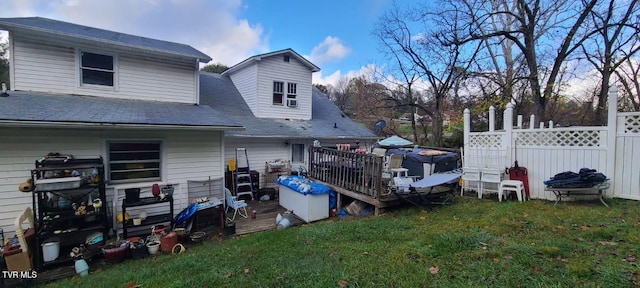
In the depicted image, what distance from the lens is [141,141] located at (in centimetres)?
659

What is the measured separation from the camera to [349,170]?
697 cm

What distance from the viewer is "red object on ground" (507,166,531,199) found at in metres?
6.68

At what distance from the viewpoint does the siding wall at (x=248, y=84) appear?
11289 millimetres

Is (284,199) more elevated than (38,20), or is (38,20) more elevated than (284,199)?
(38,20)

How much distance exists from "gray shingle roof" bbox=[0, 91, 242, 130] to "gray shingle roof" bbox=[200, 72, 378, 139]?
6.63ft

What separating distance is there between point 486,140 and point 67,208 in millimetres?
10162

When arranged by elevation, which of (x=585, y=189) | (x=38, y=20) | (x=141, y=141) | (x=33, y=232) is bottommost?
(x=33, y=232)

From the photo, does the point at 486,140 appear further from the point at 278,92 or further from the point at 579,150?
the point at 278,92

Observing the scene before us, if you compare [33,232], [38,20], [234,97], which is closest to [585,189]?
[33,232]

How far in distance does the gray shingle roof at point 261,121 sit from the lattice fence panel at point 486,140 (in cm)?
480

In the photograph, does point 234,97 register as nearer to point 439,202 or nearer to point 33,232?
point 33,232

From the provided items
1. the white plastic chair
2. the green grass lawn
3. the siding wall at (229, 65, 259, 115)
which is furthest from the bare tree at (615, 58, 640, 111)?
the white plastic chair

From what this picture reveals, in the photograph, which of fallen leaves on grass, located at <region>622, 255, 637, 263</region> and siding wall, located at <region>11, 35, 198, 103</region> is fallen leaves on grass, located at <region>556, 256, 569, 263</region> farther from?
siding wall, located at <region>11, 35, 198, 103</region>

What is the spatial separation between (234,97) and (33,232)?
8009 millimetres
